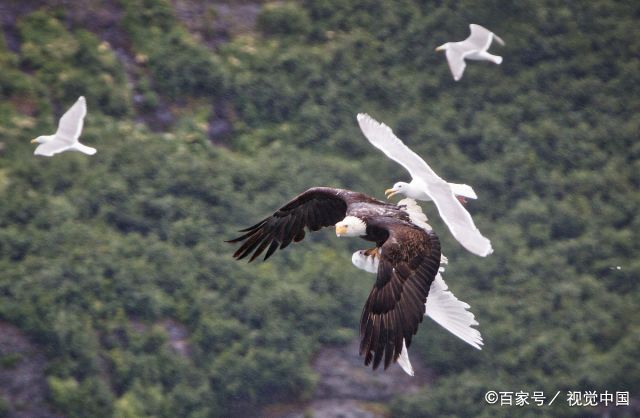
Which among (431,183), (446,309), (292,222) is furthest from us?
(431,183)

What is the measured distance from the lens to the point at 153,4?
892 inches

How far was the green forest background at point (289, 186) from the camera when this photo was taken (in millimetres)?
18859

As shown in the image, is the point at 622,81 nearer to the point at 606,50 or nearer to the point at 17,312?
the point at 606,50

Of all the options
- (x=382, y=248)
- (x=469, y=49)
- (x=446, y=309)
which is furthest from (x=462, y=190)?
(x=469, y=49)

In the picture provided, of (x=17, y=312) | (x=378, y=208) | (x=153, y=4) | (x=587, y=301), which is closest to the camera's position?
(x=378, y=208)

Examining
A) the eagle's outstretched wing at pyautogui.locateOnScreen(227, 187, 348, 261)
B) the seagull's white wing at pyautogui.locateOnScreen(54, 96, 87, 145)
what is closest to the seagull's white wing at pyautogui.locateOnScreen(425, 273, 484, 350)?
the eagle's outstretched wing at pyautogui.locateOnScreen(227, 187, 348, 261)

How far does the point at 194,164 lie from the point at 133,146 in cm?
102

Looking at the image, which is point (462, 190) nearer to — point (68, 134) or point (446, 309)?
point (446, 309)

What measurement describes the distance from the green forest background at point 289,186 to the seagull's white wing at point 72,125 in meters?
2.52

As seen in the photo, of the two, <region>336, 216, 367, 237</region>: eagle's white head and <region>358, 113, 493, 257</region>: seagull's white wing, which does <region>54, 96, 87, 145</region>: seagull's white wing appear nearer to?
<region>358, 113, 493, 257</region>: seagull's white wing

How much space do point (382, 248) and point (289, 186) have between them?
36.5ft

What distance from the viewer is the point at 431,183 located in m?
13.1

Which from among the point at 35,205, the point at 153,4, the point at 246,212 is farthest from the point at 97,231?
the point at 153,4

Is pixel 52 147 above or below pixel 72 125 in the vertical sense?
below
